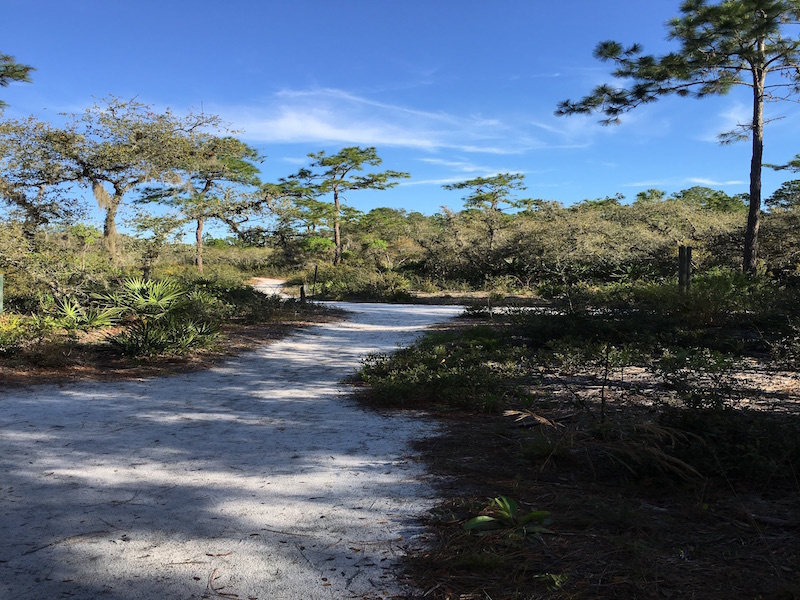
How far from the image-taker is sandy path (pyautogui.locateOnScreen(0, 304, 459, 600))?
85.9 inches

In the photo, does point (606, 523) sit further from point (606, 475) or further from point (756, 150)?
point (756, 150)

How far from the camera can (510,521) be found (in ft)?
8.20

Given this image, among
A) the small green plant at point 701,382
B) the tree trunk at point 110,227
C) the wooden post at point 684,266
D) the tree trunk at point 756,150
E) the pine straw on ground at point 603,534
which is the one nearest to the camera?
the pine straw on ground at point 603,534

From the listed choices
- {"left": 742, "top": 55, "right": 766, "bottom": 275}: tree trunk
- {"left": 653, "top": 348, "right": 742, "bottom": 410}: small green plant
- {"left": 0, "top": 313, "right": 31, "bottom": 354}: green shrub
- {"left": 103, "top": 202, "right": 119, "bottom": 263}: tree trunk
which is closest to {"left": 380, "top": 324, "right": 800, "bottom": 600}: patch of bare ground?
{"left": 653, "top": 348, "right": 742, "bottom": 410}: small green plant

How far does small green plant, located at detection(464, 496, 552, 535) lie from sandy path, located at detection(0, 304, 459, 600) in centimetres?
35

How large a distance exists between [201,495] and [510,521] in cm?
178

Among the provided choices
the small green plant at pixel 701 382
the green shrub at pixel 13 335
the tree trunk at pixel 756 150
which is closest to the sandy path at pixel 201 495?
the green shrub at pixel 13 335

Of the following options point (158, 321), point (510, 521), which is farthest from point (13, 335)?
point (510, 521)

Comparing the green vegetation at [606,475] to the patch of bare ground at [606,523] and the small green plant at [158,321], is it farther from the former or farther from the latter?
the small green plant at [158,321]

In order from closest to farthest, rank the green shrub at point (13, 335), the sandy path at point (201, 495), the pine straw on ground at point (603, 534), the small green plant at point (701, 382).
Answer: the pine straw on ground at point (603, 534) < the sandy path at point (201, 495) < the small green plant at point (701, 382) < the green shrub at point (13, 335)

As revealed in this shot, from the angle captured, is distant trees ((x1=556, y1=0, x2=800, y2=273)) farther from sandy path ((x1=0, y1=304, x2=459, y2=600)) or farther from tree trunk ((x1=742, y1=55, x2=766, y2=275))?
sandy path ((x1=0, y1=304, x2=459, y2=600))

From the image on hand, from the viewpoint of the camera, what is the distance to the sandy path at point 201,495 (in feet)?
7.16

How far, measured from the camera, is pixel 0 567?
7.36 ft

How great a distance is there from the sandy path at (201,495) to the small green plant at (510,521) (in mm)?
347
